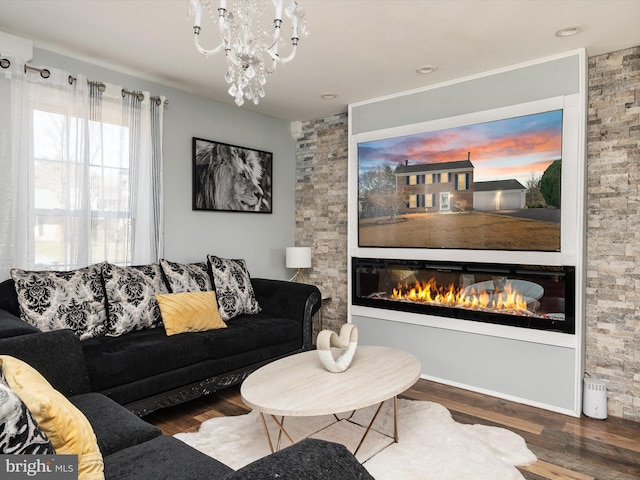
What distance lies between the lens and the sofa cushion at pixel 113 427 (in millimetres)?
1601

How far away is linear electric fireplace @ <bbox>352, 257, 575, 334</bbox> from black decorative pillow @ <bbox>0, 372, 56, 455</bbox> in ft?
10.3

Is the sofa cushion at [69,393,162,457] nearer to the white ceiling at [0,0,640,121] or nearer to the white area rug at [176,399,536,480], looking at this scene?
the white area rug at [176,399,536,480]

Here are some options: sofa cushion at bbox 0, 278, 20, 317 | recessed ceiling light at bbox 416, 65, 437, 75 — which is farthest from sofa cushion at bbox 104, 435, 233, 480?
recessed ceiling light at bbox 416, 65, 437, 75

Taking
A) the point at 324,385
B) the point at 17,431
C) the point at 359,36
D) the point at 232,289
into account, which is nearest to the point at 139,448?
the point at 17,431

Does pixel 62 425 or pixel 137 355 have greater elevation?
pixel 62 425

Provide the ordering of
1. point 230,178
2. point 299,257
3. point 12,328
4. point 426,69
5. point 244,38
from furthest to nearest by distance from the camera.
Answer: point 299,257
point 230,178
point 426,69
point 12,328
point 244,38

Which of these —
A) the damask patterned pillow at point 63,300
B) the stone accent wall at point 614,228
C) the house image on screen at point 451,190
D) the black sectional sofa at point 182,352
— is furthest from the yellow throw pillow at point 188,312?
the stone accent wall at point 614,228

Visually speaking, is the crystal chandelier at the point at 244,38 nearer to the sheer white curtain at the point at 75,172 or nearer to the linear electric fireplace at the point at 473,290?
the sheer white curtain at the point at 75,172

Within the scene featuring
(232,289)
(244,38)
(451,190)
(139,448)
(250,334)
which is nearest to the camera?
(139,448)

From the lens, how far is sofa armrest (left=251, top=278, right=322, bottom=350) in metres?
3.75

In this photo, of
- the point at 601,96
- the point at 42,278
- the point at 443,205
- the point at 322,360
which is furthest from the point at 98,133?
the point at 601,96

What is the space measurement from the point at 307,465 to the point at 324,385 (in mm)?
1525

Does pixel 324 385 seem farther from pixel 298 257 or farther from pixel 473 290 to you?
pixel 298 257

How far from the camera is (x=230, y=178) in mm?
4379
